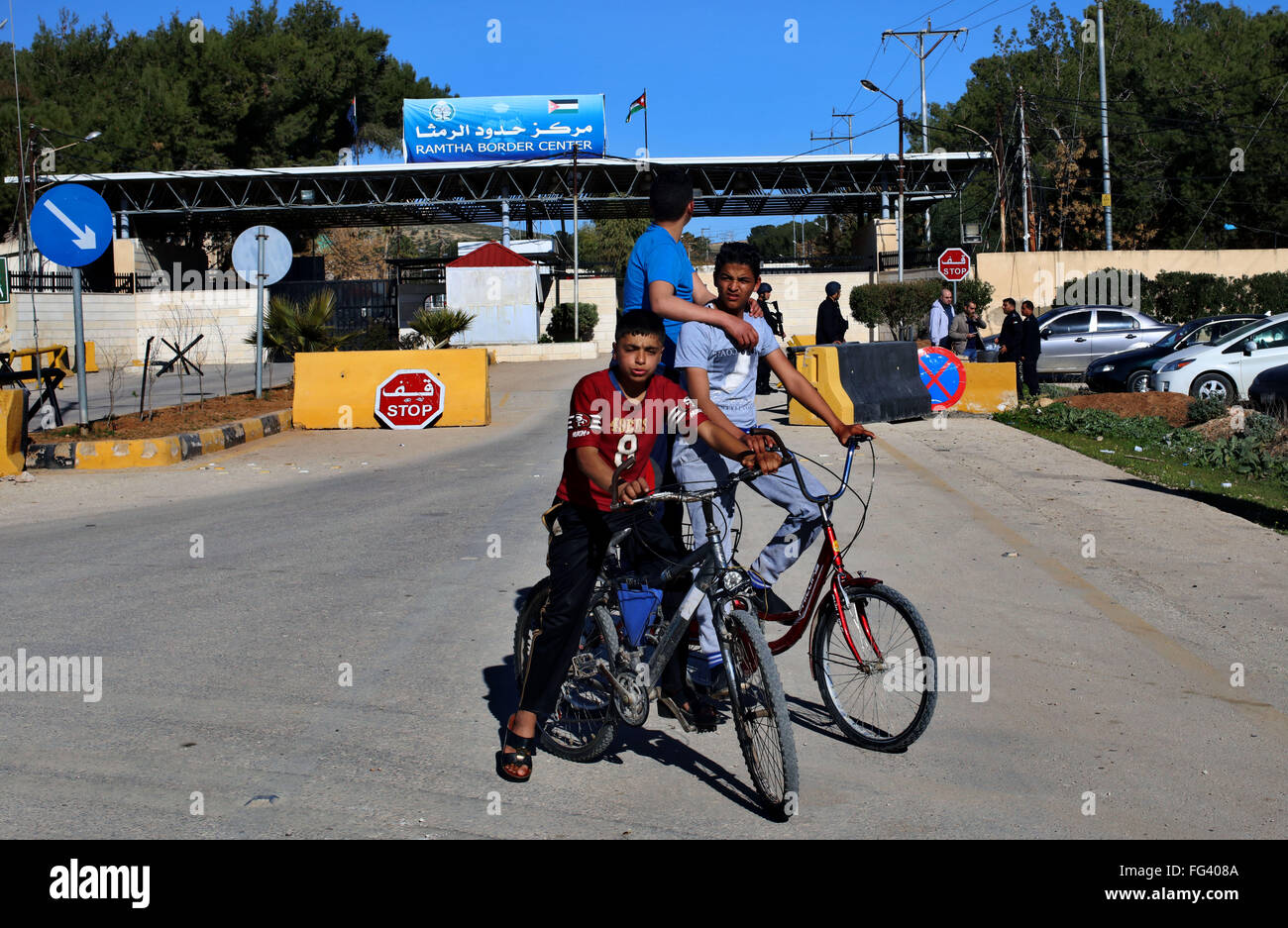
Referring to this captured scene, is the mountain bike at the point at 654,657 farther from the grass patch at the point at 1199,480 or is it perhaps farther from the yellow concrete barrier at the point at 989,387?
the yellow concrete barrier at the point at 989,387

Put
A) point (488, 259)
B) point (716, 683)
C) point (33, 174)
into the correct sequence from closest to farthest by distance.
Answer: point (716, 683) < point (33, 174) < point (488, 259)

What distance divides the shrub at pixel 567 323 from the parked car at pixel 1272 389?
3391 cm

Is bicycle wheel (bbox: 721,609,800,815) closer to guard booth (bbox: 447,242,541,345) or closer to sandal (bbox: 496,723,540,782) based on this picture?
sandal (bbox: 496,723,540,782)

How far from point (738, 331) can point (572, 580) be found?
1.25m

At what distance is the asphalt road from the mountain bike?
153mm

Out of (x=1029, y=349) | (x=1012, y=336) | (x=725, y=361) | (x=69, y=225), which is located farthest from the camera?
(x=1012, y=336)

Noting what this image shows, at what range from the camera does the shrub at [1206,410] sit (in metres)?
15.4

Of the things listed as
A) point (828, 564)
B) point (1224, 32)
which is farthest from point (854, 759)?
point (1224, 32)

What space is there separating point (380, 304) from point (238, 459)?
3606 cm

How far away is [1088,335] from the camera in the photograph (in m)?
25.6

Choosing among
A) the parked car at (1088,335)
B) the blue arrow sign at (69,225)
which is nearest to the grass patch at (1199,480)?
the parked car at (1088,335)

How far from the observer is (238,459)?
1373cm

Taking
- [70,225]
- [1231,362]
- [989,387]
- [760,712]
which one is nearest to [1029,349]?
[989,387]

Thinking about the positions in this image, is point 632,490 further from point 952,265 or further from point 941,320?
point 952,265
